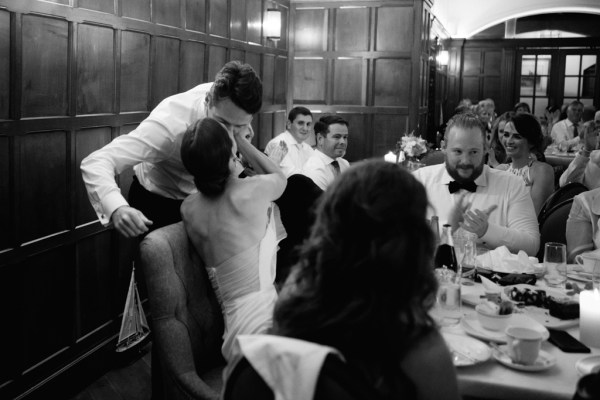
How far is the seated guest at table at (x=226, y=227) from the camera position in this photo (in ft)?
7.25

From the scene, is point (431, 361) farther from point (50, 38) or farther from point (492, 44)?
point (492, 44)

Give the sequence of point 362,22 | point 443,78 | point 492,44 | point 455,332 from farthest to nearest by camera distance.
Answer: point 492,44 → point 443,78 → point 362,22 → point 455,332

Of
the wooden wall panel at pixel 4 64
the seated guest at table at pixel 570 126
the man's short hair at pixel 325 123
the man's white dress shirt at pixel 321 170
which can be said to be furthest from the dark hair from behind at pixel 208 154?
the seated guest at table at pixel 570 126

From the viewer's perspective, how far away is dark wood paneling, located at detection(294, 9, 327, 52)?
7258mm

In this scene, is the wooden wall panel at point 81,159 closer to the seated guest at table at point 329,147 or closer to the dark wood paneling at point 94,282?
the dark wood paneling at point 94,282

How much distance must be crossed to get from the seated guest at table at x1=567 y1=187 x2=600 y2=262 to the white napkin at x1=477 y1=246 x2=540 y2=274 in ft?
1.89

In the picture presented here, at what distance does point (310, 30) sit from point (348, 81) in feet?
2.34

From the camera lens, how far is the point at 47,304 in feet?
10.5

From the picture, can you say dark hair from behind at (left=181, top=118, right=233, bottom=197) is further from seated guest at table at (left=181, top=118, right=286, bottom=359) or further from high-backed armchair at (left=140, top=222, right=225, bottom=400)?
high-backed armchair at (left=140, top=222, right=225, bottom=400)

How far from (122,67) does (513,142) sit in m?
2.62

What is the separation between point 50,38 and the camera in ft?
10.1

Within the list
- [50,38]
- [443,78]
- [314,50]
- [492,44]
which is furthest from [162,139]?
[492,44]

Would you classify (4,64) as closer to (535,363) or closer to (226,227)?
(226,227)

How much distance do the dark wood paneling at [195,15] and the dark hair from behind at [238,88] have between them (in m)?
1.99
